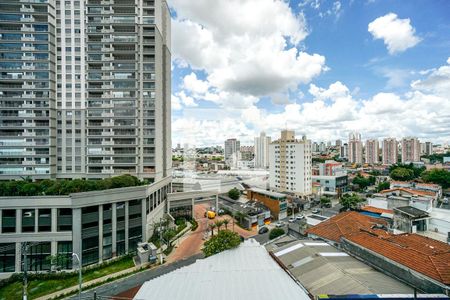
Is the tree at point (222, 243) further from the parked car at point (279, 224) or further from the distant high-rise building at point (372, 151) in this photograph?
the distant high-rise building at point (372, 151)

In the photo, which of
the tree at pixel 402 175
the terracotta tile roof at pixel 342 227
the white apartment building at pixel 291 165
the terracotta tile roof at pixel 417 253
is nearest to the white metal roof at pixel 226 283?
the terracotta tile roof at pixel 417 253

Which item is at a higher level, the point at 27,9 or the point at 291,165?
the point at 27,9

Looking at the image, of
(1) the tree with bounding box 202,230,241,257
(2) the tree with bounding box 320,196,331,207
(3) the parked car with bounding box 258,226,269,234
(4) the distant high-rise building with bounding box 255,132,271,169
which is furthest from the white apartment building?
(4) the distant high-rise building with bounding box 255,132,271,169

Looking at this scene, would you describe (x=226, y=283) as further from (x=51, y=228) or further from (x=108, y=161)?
(x=108, y=161)

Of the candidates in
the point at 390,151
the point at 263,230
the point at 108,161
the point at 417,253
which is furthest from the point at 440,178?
the point at 108,161

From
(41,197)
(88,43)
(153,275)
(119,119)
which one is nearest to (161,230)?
(153,275)

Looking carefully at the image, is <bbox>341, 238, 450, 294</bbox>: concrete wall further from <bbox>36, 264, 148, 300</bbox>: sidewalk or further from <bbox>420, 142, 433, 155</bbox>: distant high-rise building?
<bbox>420, 142, 433, 155</bbox>: distant high-rise building

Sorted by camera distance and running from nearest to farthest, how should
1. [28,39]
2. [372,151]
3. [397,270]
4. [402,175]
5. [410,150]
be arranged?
[397,270]
[28,39]
[402,175]
[410,150]
[372,151]

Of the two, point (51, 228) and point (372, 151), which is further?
point (372, 151)
